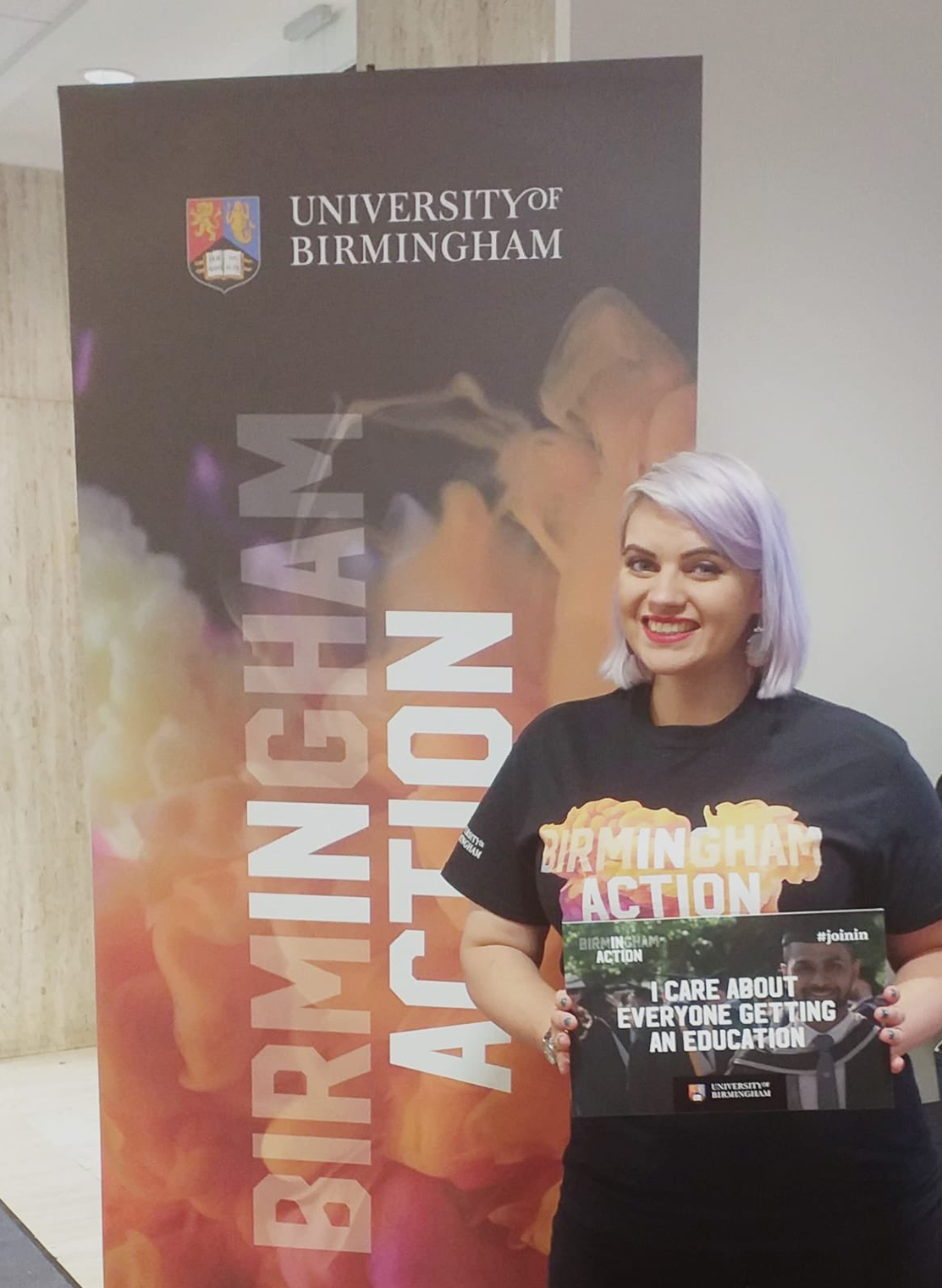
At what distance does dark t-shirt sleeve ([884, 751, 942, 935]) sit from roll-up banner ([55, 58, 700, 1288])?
0.53 m

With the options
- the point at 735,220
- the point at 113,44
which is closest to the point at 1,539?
the point at 113,44

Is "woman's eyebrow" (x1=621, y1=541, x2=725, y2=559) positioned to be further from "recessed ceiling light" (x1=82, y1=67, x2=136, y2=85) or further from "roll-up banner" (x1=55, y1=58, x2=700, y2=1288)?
"recessed ceiling light" (x1=82, y1=67, x2=136, y2=85)

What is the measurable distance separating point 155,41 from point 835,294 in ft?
6.55

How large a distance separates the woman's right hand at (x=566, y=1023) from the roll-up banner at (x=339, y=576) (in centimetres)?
48

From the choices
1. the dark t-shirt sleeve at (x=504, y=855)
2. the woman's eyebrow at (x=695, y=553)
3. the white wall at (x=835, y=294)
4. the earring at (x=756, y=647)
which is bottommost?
the dark t-shirt sleeve at (x=504, y=855)

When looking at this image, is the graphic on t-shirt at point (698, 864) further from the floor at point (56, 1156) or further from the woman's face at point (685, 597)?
the floor at point (56, 1156)

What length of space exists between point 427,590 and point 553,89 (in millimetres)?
711

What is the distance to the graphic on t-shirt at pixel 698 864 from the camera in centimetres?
134

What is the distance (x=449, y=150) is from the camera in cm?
171

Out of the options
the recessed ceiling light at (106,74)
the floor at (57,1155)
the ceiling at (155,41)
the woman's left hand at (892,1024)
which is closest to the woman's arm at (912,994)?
the woman's left hand at (892,1024)

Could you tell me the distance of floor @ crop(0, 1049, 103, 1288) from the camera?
2.92 metres

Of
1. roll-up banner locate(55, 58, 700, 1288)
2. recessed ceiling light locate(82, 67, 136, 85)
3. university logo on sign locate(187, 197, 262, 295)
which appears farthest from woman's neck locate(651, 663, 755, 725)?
recessed ceiling light locate(82, 67, 136, 85)

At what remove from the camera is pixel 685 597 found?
1.40 m

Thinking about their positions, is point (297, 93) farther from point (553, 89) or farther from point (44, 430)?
point (44, 430)
